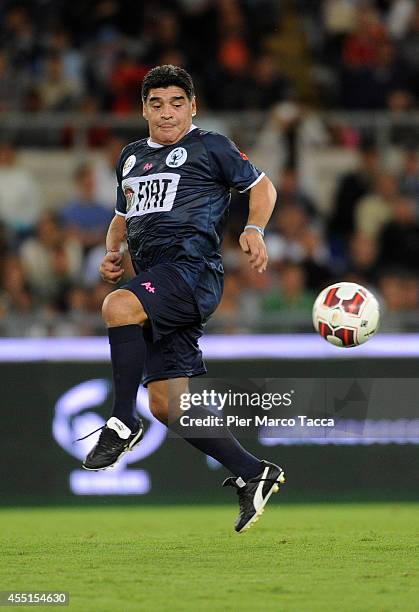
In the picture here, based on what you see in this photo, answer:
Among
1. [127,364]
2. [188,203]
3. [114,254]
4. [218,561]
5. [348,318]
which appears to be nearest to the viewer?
[218,561]

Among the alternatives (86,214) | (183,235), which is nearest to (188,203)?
(183,235)

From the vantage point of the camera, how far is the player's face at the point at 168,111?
22.4 ft

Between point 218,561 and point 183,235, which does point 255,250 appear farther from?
point 218,561

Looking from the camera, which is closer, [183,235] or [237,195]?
[183,235]

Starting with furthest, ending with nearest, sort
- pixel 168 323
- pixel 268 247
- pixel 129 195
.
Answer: pixel 268 247, pixel 129 195, pixel 168 323

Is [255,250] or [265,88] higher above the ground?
[265,88]

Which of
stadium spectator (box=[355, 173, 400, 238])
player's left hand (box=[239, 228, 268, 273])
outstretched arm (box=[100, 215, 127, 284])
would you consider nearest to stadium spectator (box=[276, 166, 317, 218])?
stadium spectator (box=[355, 173, 400, 238])

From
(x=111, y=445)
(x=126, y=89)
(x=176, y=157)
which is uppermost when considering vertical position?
(x=176, y=157)

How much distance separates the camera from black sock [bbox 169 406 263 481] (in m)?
6.76

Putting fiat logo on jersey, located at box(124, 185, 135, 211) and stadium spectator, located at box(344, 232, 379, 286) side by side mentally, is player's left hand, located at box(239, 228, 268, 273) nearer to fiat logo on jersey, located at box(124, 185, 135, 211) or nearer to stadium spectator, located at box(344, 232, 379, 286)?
fiat logo on jersey, located at box(124, 185, 135, 211)

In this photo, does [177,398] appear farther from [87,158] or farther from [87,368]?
[87,158]

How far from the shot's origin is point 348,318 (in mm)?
7266

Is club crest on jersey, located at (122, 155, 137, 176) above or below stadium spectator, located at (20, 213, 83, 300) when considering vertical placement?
above

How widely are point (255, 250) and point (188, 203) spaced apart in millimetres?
557
